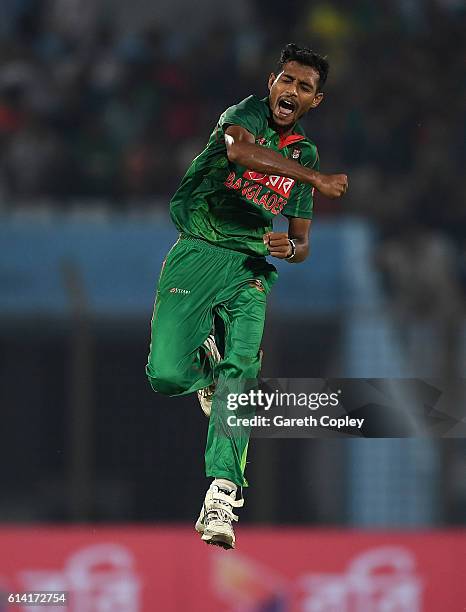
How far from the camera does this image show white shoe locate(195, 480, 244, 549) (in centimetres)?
586

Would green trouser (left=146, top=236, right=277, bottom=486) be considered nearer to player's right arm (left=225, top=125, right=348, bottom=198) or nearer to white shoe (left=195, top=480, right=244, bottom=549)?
white shoe (left=195, top=480, right=244, bottom=549)

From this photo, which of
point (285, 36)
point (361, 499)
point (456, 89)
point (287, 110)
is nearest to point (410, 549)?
point (361, 499)

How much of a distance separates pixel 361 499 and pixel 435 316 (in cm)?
166

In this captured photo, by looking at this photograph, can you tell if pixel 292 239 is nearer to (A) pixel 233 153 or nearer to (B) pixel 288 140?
(B) pixel 288 140

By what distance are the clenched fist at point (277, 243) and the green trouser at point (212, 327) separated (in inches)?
15.8

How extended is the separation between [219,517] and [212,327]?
1026 millimetres

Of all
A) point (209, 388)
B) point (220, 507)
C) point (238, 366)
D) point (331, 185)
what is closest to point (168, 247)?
point (209, 388)

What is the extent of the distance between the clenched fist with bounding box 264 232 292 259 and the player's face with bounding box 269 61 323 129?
51 centimetres

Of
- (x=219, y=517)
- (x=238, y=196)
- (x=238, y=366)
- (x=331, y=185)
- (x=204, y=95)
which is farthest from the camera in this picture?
(x=204, y=95)

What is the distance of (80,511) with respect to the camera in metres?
10.3

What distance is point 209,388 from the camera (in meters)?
6.66

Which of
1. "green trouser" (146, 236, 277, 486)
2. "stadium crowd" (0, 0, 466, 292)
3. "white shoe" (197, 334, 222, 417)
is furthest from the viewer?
"stadium crowd" (0, 0, 466, 292)

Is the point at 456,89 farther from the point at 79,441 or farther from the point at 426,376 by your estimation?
the point at 79,441

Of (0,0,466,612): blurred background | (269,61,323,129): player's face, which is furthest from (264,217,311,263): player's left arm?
(0,0,466,612): blurred background
